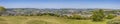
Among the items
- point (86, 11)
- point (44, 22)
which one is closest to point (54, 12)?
point (86, 11)

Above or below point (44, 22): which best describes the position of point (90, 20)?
below

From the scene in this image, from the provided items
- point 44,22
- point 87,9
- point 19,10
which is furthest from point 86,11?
point 44,22

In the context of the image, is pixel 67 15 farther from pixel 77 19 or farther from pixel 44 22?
pixel 44 22

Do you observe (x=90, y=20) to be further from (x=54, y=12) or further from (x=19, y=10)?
(x=19, y=10)

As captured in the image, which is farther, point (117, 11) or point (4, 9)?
point (117, 11)

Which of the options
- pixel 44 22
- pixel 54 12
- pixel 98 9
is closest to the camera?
pixel 44 22

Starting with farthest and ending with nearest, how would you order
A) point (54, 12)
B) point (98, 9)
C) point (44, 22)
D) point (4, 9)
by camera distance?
point (98, 9) → point (54, 12) → point (4, 9) → point (44, 22)
